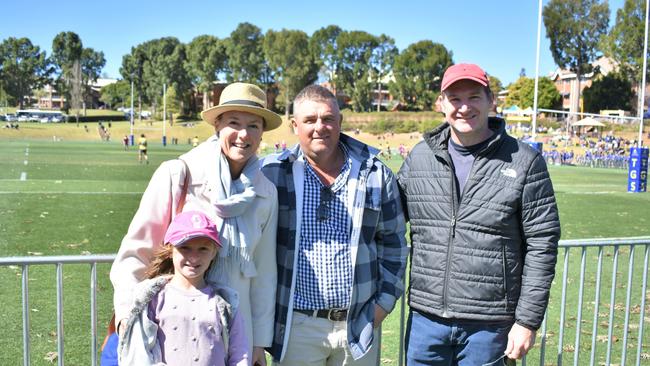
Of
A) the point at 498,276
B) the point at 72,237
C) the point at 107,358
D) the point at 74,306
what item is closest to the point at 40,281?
the point at 74,306

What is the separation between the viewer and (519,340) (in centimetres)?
301

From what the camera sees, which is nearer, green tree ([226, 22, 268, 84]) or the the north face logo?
the the north face logo

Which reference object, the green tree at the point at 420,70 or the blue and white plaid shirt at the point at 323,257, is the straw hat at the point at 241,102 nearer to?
the blue and white plaid shirt at the point at 323,257

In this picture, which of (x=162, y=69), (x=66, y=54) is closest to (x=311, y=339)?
(x=162, y=69)

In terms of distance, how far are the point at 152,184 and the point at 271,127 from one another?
0.72 meters

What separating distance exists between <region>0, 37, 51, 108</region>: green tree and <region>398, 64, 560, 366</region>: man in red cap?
11248cm

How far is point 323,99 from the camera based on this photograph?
10.3 ft

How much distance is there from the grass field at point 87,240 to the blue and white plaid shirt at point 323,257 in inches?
93.1

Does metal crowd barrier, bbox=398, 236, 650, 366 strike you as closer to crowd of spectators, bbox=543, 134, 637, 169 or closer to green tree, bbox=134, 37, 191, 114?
crowd of spectators, bbox=543, 134, 637, 169

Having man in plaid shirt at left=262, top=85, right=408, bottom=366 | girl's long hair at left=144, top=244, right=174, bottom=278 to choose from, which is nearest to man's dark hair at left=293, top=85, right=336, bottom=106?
man in plaid shirt at left=262, top=85, right=408, bottom=366

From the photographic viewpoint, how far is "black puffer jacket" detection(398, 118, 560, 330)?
118 inches

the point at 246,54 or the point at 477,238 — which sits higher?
the point at 246,54

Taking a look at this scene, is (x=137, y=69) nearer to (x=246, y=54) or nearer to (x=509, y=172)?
(x=246, y=54)

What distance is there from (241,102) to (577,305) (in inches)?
221
